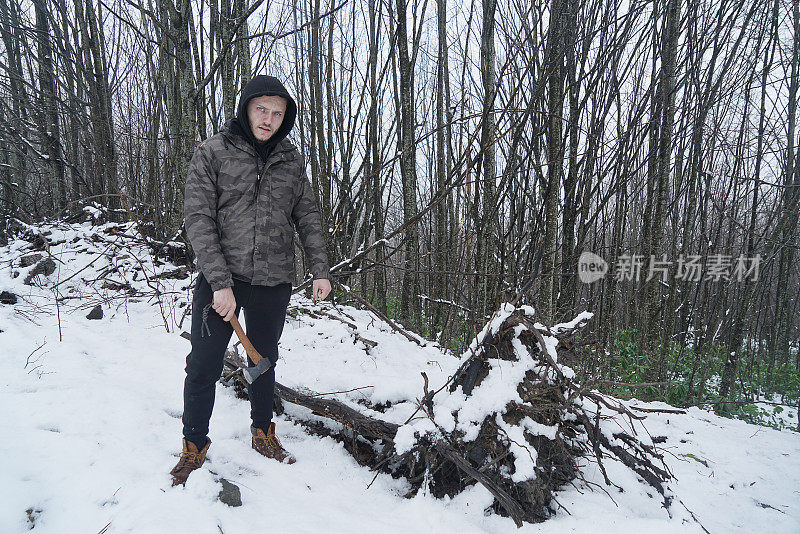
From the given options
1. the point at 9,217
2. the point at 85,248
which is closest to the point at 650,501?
the point at 85,248

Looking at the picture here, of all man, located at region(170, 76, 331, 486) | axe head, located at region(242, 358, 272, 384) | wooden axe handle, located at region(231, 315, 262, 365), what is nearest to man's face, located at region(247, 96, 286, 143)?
man, located at region(170, 76, 331, 486)

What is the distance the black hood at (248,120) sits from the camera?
1.77 metres

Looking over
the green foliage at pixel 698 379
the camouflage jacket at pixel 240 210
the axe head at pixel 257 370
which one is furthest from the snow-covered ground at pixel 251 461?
the green foliage at pixel 698 379

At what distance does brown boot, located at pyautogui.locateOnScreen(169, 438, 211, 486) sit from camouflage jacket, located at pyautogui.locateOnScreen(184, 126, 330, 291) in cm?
70

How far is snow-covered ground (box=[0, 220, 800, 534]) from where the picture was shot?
58.8 inches

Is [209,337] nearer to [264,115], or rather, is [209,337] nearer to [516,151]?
[264,115]

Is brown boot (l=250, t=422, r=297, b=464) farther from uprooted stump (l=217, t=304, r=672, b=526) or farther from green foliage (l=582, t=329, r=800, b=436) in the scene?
green foliage (l=582, t=329, r=800, b=436)

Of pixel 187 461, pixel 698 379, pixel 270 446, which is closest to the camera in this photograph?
pixel 187 461

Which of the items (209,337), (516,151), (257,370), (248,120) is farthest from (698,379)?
(248,120)

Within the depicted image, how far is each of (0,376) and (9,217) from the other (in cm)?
489

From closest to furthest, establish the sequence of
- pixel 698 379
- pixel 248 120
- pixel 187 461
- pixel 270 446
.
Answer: pixel 187 461, pixel 248 120, pixel 270 446, pixel 698 379

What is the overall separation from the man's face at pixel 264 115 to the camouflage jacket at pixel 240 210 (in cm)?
8

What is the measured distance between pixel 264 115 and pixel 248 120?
0.10 meters

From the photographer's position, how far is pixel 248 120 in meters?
1.85
